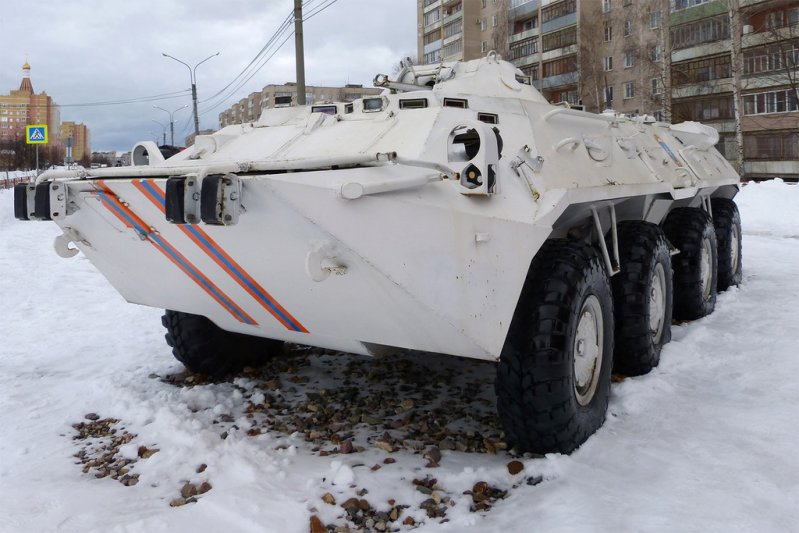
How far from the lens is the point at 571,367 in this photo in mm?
3137

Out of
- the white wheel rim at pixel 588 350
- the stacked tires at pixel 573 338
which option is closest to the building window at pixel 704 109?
the stacked tires at pixel 573 338

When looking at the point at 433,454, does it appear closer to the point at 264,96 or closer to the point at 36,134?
the point at 36,134

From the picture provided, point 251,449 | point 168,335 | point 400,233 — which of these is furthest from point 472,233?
point 168,335

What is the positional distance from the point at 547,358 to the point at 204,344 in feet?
7.55

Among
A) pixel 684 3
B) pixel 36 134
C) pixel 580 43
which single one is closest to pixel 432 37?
pixel 580 43

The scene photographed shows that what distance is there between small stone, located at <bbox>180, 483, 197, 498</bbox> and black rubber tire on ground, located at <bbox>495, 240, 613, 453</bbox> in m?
1.36

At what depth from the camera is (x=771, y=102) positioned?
24078mm

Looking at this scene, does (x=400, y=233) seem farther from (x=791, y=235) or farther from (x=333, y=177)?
(x=791, y=235)

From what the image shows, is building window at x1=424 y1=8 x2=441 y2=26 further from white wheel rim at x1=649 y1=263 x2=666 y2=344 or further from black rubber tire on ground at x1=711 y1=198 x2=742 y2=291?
white wheel rim at x1=649 y1=263 x2=666 y2=344

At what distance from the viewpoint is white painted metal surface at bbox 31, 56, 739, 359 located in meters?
2.67

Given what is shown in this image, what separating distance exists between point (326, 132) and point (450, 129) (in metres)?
0.71

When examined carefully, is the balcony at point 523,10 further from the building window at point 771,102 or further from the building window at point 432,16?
the building window at point 771,102

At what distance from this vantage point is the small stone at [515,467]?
10.1ft

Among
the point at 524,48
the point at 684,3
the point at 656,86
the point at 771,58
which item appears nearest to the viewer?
the point at 771,58
